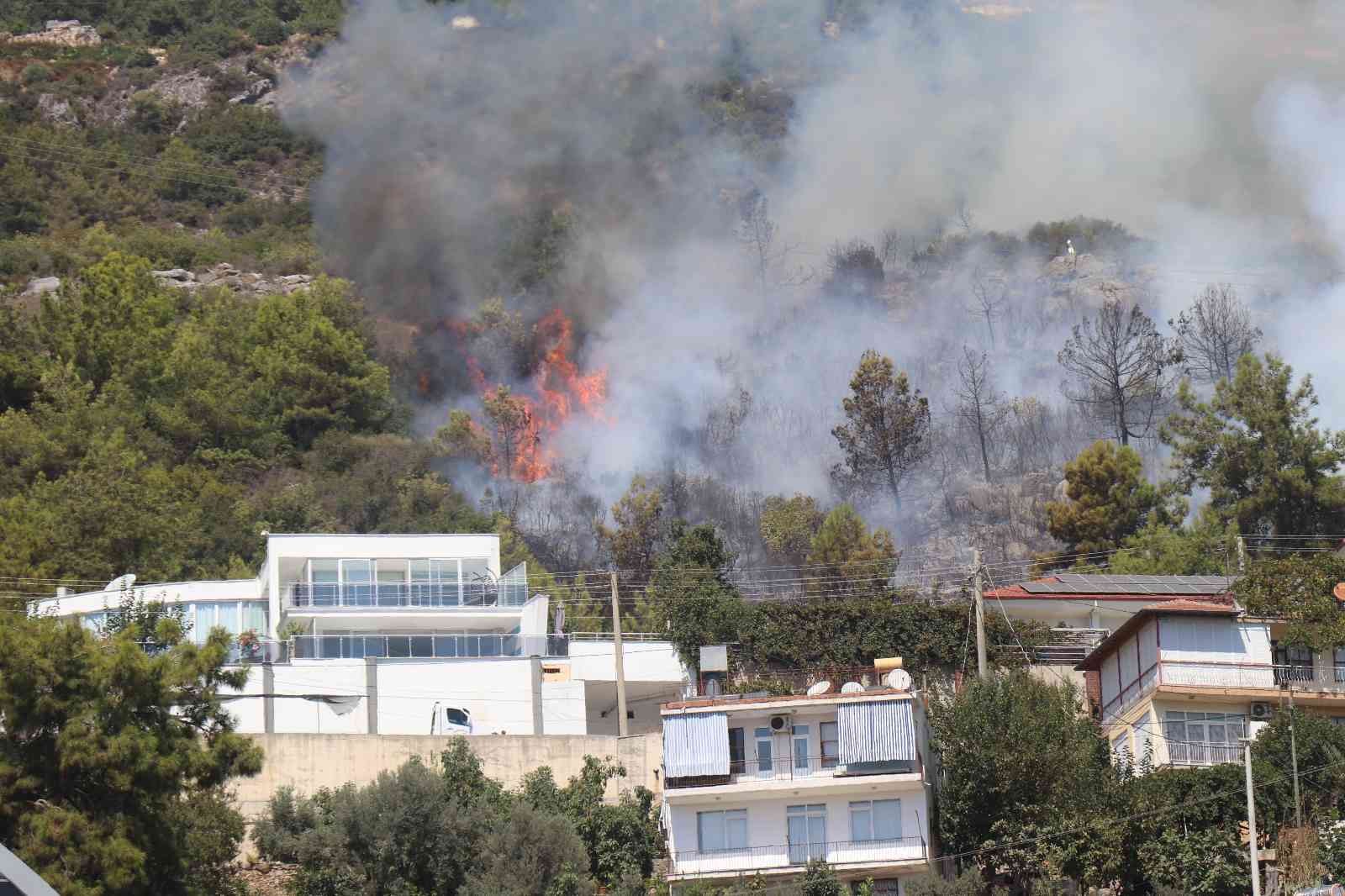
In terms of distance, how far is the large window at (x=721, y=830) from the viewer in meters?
42.5

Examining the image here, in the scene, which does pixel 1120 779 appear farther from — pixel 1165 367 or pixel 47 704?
pixel 1165 367

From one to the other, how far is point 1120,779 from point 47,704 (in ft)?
69.3

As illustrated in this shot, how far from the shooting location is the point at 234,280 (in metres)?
108

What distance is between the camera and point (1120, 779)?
138 ft

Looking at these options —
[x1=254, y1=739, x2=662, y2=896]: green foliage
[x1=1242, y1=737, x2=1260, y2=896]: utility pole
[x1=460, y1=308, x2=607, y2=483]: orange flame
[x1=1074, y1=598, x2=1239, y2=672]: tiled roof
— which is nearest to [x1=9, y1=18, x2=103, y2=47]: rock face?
[x1=460, y1=308, x2=607, y2=483]: orange flame

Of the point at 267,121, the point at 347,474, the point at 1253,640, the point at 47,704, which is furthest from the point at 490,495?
the point at 267,121

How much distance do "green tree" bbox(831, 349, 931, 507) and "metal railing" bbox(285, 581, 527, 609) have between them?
2937 centimetres

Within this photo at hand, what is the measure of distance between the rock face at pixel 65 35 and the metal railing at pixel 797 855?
11594cm

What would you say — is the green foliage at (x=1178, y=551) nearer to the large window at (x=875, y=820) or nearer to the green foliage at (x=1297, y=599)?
the green foliage at (x=1297, y=599)

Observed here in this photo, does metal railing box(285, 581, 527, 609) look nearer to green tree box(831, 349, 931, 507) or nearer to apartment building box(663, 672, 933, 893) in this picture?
apartment building box(663, 672, 933, 893)

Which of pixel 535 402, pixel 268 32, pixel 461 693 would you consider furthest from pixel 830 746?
pixel 268 32

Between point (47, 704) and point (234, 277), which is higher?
point (234, 277)

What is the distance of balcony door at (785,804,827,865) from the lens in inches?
1657

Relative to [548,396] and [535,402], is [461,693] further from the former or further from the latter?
[548,396]
